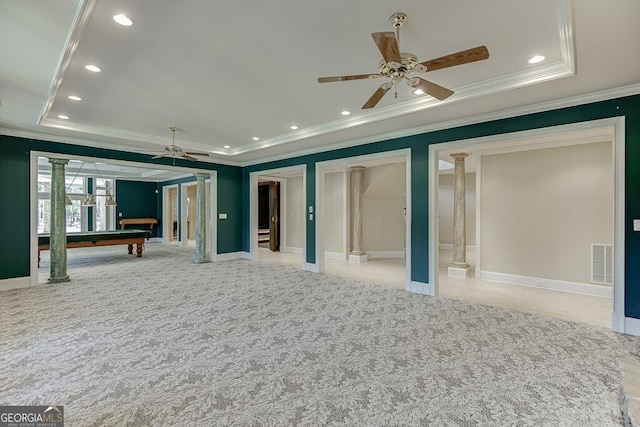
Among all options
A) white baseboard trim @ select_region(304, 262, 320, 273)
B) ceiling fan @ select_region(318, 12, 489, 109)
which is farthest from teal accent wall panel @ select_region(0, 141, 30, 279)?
ceiling fan @ select_region(318, 12, 489, 109)

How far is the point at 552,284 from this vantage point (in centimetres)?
514

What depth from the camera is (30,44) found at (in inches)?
100

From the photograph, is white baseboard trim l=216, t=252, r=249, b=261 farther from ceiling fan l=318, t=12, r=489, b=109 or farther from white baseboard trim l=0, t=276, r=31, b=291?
ceiling fan l=318, t=12, r=489, b=109

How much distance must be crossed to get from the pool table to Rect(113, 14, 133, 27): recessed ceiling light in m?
6.11

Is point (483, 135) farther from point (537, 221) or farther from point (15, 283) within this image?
point (15, 283)

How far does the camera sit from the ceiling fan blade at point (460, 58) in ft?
6.72

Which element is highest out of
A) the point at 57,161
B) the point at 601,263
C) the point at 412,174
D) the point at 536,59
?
the point at 536,59

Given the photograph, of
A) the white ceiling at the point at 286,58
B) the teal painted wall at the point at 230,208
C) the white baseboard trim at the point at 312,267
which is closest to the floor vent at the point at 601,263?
the white ceiling at the point at 286,58

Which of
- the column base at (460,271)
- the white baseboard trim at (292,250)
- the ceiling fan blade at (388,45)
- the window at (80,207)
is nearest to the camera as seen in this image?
the ceiling fan blade at (388,45)

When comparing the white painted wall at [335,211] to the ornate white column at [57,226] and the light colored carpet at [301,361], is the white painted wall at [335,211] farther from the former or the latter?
the ornate white column at [57,226]

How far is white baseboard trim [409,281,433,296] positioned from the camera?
185 inches

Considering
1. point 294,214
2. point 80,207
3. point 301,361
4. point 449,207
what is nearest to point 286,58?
point 301,361

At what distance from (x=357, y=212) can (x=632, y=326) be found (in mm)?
5500

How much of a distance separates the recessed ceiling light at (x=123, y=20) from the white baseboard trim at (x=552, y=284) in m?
6.29
